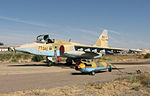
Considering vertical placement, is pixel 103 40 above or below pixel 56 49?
above

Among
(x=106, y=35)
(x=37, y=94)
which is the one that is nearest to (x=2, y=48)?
(x=106, y=35)

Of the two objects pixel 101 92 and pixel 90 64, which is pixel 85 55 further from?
pixel 101 92

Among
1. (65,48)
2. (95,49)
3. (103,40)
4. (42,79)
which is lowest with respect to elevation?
(42,79)

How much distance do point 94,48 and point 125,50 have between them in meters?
5.13

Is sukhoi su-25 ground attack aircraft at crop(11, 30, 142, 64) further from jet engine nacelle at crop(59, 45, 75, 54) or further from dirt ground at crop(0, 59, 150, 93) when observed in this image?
dirt ground at crop(0, 59, 150, 93)

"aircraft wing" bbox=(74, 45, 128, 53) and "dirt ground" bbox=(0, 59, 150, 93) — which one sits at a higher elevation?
"aircraft wing" bbox=(74, 45, 128, 53)

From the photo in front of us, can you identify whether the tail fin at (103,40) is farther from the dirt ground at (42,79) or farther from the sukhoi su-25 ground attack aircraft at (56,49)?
the dirt ground at (42,79)

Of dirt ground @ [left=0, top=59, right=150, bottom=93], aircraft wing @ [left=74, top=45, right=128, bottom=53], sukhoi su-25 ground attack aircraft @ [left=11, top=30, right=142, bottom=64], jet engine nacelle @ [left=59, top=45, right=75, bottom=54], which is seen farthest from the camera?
aircraft wing @ [left=74, top=45, right=128, bottom=53]

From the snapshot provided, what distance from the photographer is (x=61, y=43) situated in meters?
21.3

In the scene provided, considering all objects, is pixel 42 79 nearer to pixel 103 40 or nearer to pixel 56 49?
pixel 56 49

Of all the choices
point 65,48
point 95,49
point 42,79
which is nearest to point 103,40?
point 95,49

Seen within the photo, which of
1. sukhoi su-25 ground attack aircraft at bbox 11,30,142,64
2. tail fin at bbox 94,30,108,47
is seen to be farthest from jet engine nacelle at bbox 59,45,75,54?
tail fin at bbox 94,30,108,47

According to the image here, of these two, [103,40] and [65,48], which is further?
[103,40]

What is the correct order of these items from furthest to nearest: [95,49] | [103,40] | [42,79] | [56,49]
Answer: [103,40] → [95,49] → [56,49] → [42,79]
